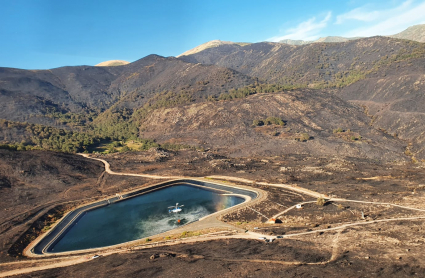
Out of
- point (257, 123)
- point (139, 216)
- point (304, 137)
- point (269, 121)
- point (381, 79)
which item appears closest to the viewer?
point (139, 216)

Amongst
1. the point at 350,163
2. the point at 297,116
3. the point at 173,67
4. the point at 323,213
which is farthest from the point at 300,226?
the point at 173,67

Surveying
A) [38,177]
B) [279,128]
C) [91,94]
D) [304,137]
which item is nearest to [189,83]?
[279,128]

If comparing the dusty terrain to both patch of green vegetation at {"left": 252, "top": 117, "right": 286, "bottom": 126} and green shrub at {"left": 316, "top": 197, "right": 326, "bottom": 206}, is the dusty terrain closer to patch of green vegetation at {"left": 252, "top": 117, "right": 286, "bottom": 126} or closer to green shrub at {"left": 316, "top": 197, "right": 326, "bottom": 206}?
green shrub at {"left": 316, "top": 197, "right": 326, "bottom": 206}

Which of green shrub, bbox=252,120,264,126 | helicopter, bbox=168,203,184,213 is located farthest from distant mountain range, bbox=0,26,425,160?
helicopter, bbox=168,203,184,213

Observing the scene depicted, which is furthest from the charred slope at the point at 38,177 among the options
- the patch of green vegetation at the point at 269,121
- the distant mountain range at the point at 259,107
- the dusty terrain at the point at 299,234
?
the patch of green vegetation at the point at 269,121

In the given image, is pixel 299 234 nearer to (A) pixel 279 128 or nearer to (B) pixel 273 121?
(A) pixel 279 128

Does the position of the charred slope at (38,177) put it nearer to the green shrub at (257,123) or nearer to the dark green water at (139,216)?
the dark green water at (139,216)

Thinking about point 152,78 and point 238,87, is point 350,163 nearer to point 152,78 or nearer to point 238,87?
point 238,87
